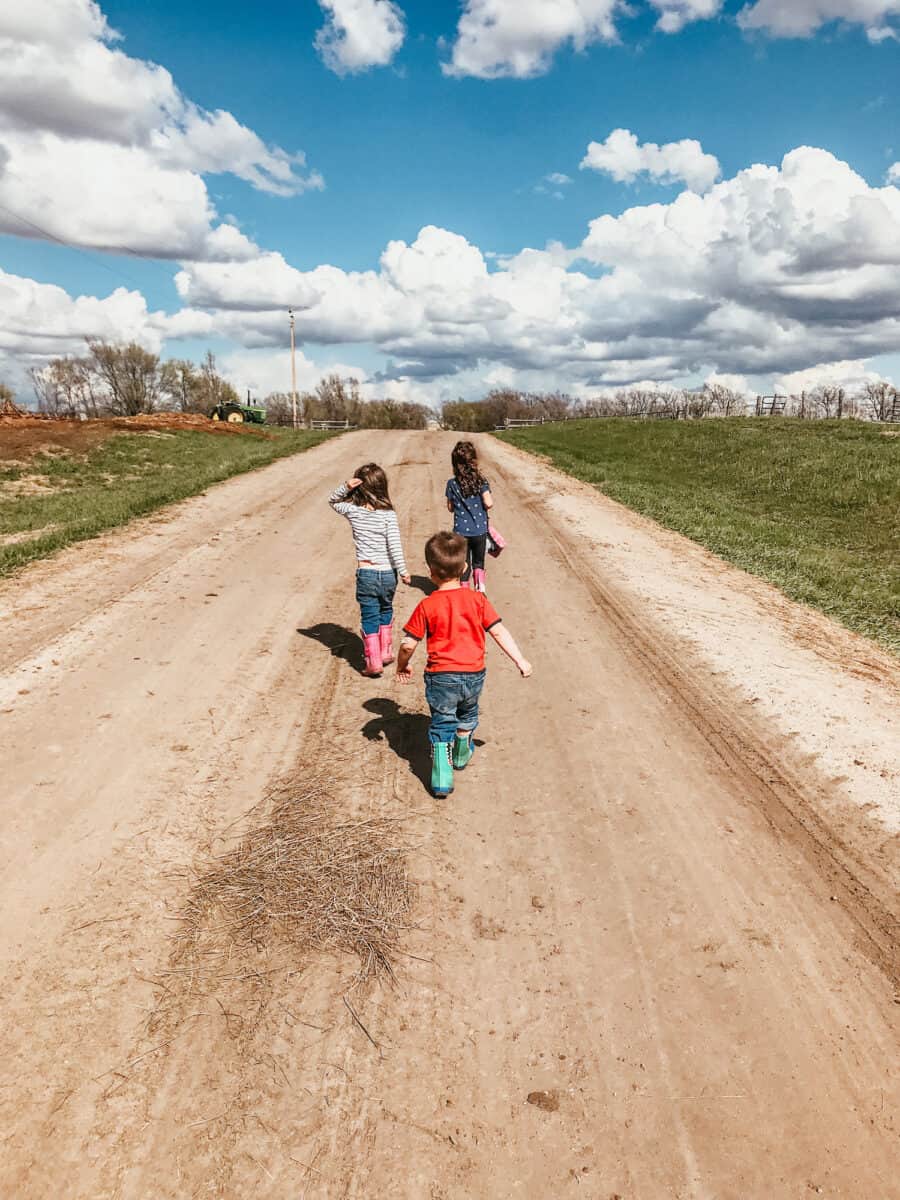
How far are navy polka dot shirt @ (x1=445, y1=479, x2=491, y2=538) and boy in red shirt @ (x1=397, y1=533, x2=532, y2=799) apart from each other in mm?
3807

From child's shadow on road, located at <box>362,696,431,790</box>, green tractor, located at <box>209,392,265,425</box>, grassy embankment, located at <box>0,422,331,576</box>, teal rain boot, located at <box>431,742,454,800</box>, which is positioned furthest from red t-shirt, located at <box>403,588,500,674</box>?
green tractor, located at <box>209,392,265,425</box>

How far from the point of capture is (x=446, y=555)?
441 centimetres

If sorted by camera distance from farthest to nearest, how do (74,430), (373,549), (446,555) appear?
(74,430) < (373,549) < (446,555)

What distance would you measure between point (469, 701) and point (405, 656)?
53 centimetres

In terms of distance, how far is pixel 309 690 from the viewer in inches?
237

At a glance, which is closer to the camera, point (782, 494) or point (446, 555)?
point (446, 555)

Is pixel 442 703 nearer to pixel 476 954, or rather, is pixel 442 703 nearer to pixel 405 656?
pixel 405 656

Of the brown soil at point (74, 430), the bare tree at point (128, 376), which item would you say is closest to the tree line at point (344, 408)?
the bare tree at point (128, 376)

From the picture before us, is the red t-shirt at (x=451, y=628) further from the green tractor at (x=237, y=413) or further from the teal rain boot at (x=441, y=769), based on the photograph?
the green tractor at (x=237, y=413)

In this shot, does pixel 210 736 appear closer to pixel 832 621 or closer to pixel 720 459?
pixel 832 621

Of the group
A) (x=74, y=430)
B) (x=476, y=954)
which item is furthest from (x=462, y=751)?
(x=74, y=430)

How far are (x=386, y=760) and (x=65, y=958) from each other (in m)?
2.30

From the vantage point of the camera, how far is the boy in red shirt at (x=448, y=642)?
4.41 m

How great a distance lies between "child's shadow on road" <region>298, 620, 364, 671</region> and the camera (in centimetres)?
682
